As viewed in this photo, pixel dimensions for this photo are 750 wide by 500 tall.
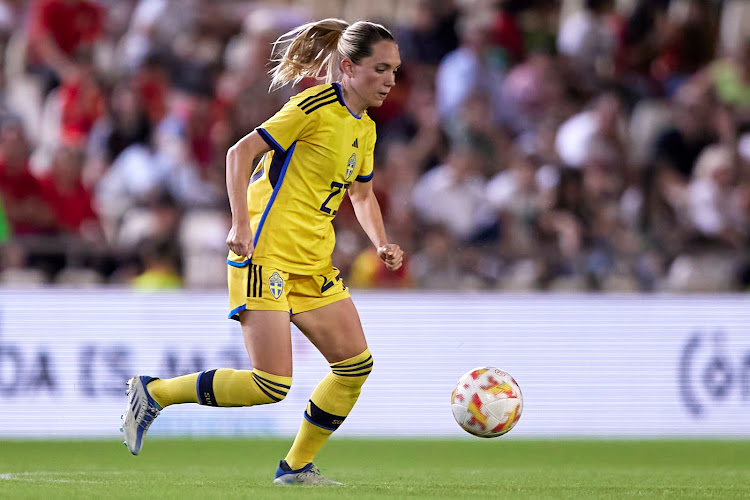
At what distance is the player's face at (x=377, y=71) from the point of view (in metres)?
5.62

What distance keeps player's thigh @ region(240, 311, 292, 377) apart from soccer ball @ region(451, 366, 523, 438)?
1.08 m

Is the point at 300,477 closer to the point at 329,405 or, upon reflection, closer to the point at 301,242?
the point at 329,405

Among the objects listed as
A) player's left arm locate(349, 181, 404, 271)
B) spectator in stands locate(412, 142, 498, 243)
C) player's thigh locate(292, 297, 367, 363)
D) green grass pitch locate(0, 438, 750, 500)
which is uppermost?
player's left arm locate(349, 181, 404, 271)

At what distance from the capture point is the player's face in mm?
5621

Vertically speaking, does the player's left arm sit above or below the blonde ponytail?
below

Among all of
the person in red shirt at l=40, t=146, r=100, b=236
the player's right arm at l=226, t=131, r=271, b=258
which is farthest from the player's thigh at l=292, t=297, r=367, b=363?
the person in red shirt at l=40, t=146, r=100, b=236

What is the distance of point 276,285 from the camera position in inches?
218

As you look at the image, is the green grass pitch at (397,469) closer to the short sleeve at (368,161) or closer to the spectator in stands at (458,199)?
the short sleeve at (368,161)

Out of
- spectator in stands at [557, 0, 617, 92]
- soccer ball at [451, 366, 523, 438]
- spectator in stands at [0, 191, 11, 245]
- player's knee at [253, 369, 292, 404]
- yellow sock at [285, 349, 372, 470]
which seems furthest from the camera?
spectator in stands at [557, 0, 617, 92]

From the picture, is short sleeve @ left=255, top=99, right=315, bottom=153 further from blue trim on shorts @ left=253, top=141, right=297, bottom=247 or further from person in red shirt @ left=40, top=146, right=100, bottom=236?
person in red shirt @ left=40, top=146, right=100, bottom=236

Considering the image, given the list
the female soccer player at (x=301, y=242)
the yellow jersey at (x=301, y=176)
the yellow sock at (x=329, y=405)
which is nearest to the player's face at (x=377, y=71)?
the female soccer player at (x=301, y=242)

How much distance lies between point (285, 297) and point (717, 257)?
5.59 meters

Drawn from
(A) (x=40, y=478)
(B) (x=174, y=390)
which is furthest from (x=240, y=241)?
(A) (x=40, y=478)

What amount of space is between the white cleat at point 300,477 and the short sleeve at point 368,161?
1479mm
